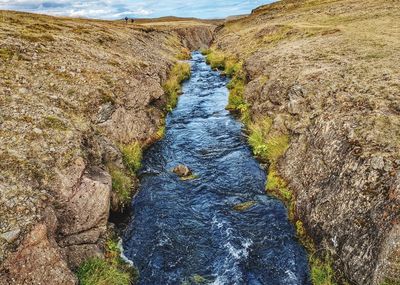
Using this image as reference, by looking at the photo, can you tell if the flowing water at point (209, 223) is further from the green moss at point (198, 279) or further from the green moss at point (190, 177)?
the green moss at point (190, 177)

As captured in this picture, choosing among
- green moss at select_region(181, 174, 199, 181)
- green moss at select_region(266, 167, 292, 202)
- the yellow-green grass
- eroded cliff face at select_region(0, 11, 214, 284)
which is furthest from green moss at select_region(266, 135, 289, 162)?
eroded cliff face at select_region(0, 11, 214, 284)

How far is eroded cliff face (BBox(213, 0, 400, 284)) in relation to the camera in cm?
1198

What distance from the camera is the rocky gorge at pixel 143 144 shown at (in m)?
11.7

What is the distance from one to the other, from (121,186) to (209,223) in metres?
4.89

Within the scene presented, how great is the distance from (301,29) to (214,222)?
4008 cm

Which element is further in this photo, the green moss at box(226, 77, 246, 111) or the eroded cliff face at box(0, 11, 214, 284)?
the green moss at box(226, 77, 246, 111)

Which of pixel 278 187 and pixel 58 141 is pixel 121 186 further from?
pixel 278 187

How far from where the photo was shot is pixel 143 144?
83.3ft

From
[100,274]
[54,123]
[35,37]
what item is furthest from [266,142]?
[35,37]

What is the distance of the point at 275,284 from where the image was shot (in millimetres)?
13117

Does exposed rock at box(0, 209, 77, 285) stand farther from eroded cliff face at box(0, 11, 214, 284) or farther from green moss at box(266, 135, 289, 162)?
green moss at box(266, 135, 289, 162)

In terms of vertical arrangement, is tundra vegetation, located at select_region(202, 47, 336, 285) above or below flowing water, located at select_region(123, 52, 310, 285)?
above

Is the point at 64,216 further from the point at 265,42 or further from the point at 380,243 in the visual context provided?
the point at 265,42

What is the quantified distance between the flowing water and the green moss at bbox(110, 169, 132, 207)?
692 millimetres
